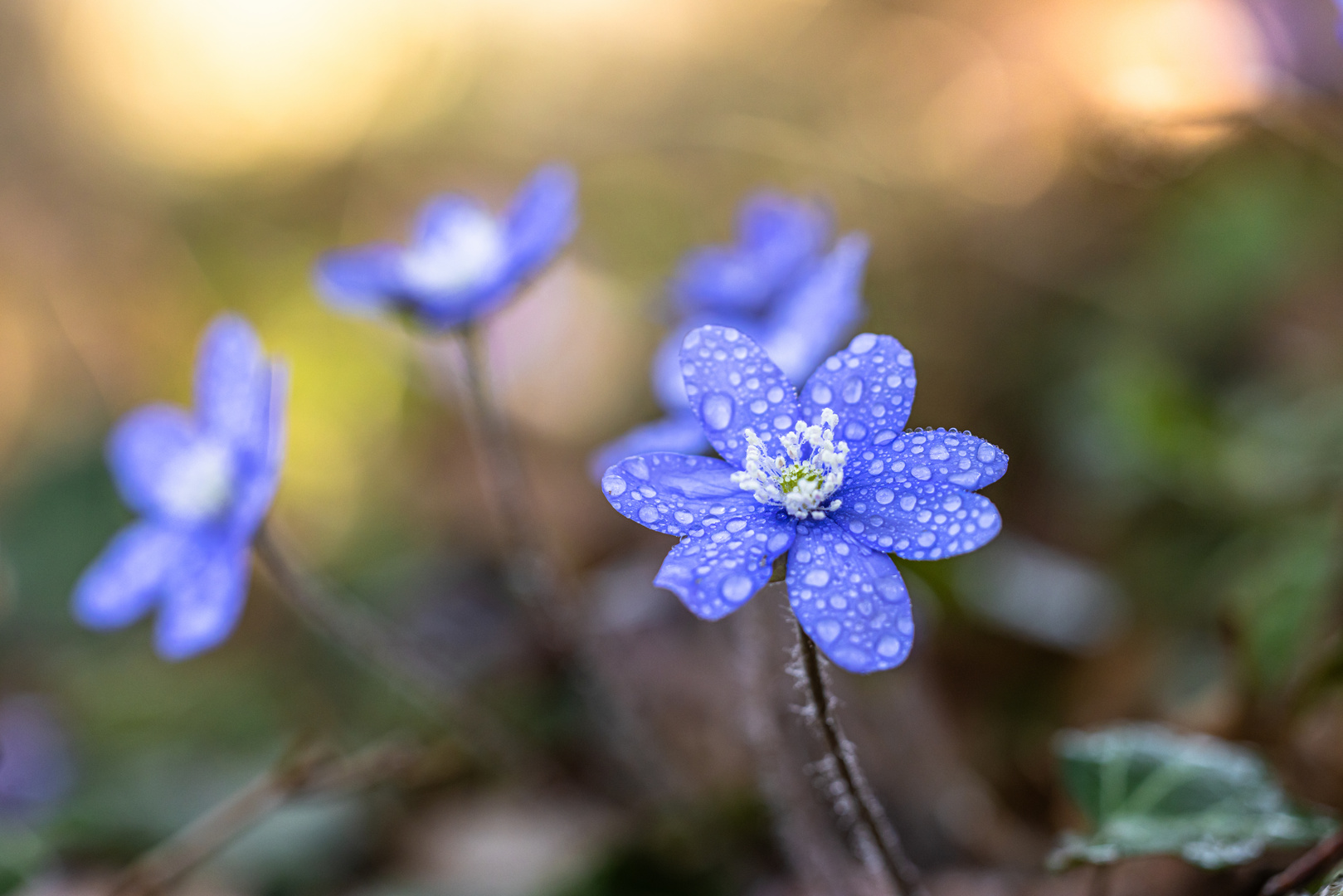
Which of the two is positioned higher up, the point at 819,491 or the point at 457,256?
the point at 457,256

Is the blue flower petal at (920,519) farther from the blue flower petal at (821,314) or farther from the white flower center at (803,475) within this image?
the blue flower petal at (821,314)

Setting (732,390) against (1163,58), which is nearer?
(732,390)

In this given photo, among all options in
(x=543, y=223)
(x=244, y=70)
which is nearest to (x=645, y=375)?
(x=543, y=223)

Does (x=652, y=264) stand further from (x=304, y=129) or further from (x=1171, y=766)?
(x=1171, y=766)

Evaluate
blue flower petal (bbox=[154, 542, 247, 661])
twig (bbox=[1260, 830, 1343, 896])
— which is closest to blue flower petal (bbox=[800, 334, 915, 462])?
twig (bbox=[1260, 830, 1343, 896])

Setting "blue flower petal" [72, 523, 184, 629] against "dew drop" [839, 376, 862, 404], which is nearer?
"dew drop" [839, 376, 862, 404]

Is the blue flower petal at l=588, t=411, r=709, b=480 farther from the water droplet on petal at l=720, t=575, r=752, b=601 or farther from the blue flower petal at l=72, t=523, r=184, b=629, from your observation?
the blue flower petal at l=72, t=523, r=184, b=629

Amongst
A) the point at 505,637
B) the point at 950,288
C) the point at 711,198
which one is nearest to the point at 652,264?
the point at 711,198

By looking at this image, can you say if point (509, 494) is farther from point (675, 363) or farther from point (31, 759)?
point (31, 759)

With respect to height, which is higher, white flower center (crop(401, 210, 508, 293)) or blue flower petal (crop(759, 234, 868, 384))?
white flower center (crop(401, 210, 508, 293))
